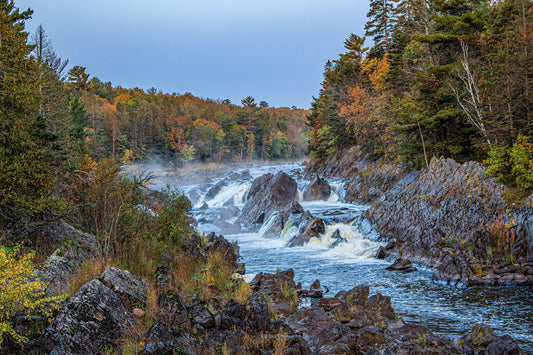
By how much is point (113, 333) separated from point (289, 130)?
112531mm

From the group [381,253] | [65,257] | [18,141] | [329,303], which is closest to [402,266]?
[381,253]

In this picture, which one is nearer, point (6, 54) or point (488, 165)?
point (6, 54)

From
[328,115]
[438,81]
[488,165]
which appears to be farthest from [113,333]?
[328,115]

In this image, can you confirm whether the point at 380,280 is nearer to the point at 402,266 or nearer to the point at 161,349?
the point at 402,266

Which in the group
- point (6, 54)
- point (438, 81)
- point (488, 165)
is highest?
point (438, 81)

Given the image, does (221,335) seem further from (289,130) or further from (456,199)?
(289,130)

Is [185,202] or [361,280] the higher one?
[185,202]

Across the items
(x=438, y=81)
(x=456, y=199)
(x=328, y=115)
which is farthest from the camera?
(x=328, y=115)

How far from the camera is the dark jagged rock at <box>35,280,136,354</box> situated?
510 cm

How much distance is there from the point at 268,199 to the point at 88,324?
2576 centimetres

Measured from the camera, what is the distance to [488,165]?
57.7 ft

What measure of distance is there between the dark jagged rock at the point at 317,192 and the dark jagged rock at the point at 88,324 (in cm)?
2745

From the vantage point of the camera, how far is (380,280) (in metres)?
13.3

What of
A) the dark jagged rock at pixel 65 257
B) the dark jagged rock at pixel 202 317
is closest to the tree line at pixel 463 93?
the dark jagged rock at pixel 202 317
